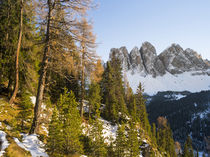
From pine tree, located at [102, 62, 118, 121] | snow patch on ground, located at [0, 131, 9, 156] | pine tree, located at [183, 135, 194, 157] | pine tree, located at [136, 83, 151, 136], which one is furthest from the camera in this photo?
pine tree, located at [183, 135, 194, 157]

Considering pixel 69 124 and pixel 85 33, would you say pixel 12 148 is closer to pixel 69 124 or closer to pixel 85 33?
pixel 69 124

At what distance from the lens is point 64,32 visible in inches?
231

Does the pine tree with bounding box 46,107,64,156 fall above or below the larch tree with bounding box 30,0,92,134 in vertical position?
below

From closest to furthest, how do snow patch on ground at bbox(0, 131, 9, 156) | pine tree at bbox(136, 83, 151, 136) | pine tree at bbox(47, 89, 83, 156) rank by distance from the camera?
snow patch on ground at bbox(0, 131, 9, 156), pine tree at bbox(47, 89, 83, 156), pine tree at bbox(136, 83, 151, 136)

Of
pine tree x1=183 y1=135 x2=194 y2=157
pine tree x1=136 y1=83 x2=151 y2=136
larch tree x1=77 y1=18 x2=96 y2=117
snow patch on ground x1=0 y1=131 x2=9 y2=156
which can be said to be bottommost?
pine tree x1=183 y1=135 x2=194 y2=157

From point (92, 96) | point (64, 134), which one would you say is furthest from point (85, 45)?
point (92, 96)

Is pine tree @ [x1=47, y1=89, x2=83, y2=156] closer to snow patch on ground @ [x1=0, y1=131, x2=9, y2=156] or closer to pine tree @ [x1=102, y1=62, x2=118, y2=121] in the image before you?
snow patch on ground @ [x1=0, y1=131, x2=9, y2=156]

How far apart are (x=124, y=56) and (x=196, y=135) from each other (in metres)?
127

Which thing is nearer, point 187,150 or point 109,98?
point 109,98

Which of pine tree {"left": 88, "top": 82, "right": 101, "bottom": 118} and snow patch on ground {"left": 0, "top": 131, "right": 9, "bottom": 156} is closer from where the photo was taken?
snow patch on ground {"left": 0, "top": 131, "right": 9, "bottom": 156}

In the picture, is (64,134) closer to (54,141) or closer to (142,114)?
(54,141)

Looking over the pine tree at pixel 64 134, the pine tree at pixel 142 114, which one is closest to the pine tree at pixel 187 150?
the pine tree at pixel 142 114

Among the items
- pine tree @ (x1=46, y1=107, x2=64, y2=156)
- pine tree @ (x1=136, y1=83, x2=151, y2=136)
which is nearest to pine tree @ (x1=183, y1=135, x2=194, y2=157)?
pine tree @ (x1=136, y1=83, x2=151, y2=136)

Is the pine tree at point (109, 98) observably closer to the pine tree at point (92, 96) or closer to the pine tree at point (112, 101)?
the pine tree at point (112, 101)
